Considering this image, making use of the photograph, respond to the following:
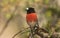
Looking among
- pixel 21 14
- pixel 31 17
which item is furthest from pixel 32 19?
pixel 21 14

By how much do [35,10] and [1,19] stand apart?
0.28 metres

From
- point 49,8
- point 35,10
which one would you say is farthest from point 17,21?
point 49,8

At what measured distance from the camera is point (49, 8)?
145 centimetres

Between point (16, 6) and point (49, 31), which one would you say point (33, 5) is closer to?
point (16, 6)

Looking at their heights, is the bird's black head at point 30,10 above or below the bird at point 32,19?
above

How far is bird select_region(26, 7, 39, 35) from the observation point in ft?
4.43

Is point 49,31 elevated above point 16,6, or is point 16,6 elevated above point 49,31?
point 16,6

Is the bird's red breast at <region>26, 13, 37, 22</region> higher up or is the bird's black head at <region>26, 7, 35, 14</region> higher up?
the bird's black head at <region>26, 7, 35, 14</region>

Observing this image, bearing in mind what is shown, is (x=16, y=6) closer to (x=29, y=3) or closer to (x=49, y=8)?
(x=29, y=3)

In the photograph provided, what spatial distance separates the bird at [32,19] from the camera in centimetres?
135

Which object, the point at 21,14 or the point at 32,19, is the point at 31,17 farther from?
the point at 21,14

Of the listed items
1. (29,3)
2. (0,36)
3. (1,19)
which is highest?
(29,3)

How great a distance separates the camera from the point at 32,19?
135 cm

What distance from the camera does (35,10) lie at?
1423 millimetres
